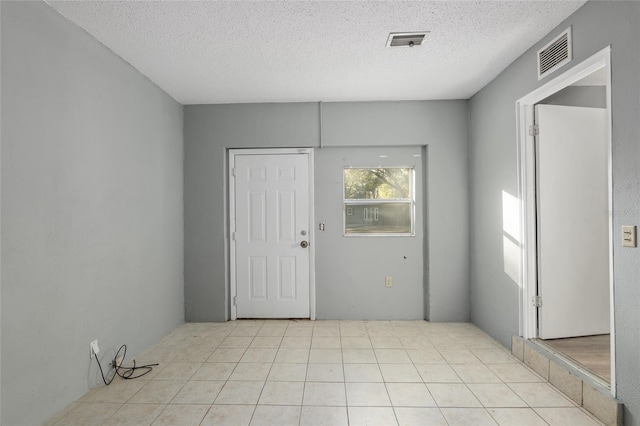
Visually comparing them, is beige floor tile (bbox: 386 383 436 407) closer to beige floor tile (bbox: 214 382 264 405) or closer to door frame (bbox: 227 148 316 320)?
beige floor tile (bbox: 214 382 264 405)

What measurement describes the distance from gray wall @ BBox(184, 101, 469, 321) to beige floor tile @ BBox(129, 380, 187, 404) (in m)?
1.38

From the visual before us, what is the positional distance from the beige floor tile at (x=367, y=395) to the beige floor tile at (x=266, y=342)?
0.98 m

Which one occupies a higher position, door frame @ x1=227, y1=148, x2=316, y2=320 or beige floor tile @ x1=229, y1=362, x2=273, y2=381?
door frame @ x1=227, y1=148, x2=316, y2=320

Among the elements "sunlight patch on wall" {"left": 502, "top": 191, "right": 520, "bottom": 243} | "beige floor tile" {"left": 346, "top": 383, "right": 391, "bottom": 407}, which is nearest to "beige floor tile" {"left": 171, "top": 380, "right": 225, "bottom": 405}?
"beige floor tile" {"left": 346, "top": 383, "right": 391, "bottom": 407}

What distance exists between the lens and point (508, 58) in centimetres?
274

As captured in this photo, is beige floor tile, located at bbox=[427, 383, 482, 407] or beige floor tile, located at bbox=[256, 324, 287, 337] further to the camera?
beige floor tile, located at bbox=[256, 324, 287, 337]

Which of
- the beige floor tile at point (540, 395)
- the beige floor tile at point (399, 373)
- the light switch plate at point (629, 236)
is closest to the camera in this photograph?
the light switch plate at point (629, 236)

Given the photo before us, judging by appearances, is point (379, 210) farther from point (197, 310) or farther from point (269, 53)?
point (197, 310)

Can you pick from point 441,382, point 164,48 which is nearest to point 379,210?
point 441,382

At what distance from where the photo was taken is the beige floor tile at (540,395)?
2092mm

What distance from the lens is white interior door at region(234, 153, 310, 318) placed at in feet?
12.6

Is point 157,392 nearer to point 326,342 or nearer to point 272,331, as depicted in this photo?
point 272,331

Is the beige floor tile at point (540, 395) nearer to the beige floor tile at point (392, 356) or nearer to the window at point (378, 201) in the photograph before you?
the beige floor tile at point (392, 356)

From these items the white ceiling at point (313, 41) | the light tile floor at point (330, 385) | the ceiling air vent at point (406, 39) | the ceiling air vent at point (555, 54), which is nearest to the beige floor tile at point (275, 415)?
the light tile floor at point (330, 385)
